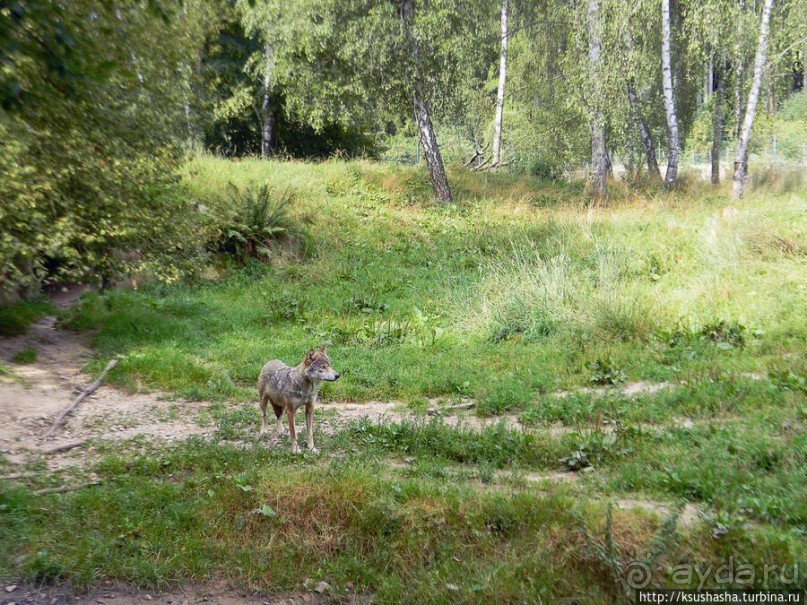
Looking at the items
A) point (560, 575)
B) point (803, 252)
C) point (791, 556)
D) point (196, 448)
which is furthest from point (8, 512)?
point (803, 252)

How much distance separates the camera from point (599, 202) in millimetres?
21375

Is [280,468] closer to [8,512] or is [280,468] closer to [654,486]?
[8,512]

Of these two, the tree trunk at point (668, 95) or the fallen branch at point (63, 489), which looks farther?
the tree trunk at point (668, 95)

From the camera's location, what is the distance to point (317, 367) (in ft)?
20.6

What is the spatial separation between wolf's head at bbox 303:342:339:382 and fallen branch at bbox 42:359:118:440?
306cm

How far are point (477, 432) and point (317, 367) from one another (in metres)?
1.90

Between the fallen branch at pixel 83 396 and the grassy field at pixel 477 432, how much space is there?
0.23 metres

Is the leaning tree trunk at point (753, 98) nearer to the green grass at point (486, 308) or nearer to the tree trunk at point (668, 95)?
the tree trunk at point (668, 95)

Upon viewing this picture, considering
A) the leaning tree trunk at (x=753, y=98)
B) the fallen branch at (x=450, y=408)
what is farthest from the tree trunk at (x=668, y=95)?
the fallen branch at (x=450, y=408)

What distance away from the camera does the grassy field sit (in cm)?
467

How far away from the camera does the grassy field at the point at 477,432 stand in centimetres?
467

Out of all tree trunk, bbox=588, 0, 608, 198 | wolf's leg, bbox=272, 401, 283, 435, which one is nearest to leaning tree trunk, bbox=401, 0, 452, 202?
tree trunk, bbox=588, 0, 608, 198

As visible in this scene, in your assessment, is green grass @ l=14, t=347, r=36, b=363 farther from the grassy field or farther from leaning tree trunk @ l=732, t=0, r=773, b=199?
leaning tree trunk @ l=732, t=0, r=773, b=199

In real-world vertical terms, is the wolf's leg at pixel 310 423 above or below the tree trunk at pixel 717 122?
below
